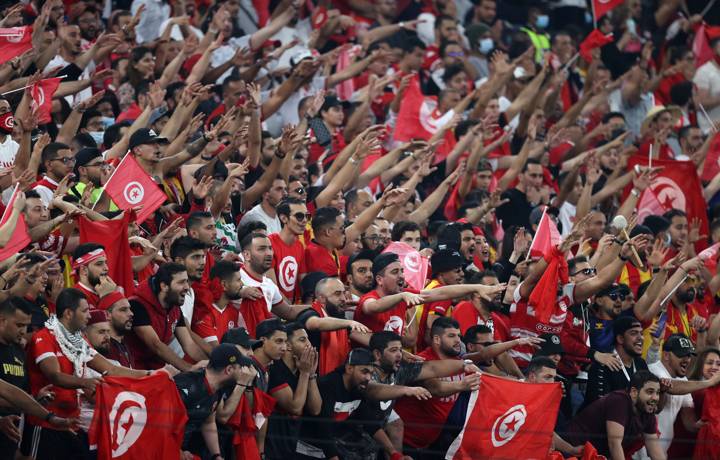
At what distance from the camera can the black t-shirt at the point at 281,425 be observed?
1024 cm

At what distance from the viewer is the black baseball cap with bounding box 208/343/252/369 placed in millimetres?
9586

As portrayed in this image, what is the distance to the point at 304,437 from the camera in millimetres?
10398

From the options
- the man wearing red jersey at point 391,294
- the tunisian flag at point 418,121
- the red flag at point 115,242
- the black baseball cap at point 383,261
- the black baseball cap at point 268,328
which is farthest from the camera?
the tunisian flag at point 418,121

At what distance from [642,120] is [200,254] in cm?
925

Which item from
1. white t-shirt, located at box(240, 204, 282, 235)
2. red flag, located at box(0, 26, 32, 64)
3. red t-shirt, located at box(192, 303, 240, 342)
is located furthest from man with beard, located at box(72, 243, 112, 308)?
red flag, located at box(0, 26, 32, 64)

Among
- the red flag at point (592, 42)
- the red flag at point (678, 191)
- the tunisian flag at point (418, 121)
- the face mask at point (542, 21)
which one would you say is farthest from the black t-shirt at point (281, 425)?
the face mask at point (542, 21)

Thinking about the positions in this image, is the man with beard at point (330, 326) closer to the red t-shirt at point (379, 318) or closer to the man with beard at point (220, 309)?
the red t-shirt at point (379, 318)

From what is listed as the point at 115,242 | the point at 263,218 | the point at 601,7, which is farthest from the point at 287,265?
the point at 601,7

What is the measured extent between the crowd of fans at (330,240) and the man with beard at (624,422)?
18 mm

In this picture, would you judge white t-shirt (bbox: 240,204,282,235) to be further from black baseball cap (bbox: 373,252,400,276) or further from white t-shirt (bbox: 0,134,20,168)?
white t-shirt (bbox: 0,134,20,168)

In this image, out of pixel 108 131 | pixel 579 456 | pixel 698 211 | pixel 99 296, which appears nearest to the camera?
pixel 99 296

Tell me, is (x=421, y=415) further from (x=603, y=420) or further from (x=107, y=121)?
(x=107, y=121)

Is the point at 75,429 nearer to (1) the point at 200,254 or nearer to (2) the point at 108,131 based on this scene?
(1) the point at 200,254

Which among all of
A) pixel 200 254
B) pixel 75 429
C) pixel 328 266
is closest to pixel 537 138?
pixel 328 266
